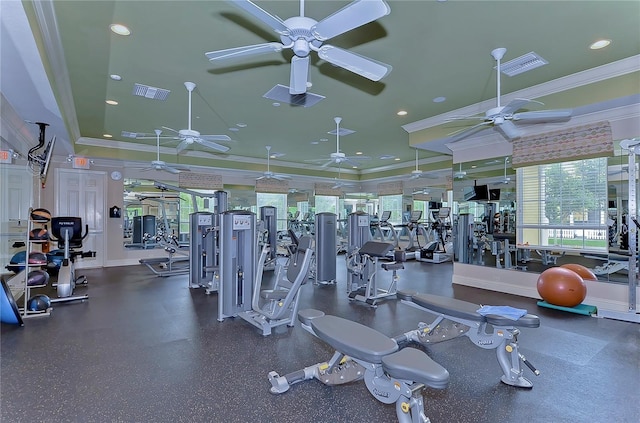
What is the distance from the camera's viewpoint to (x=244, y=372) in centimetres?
258

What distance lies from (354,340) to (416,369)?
1.58ft

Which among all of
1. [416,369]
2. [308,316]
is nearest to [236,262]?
[308,316]

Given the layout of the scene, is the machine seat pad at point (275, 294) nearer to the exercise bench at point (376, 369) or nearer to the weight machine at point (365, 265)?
the exercise bench at point (376, 369)

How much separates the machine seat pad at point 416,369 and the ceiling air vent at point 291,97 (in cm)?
348

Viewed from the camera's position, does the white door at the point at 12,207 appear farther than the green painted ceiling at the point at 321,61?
Yes

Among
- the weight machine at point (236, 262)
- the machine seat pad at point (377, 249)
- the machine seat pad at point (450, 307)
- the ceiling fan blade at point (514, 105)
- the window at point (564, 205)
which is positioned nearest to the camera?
the machine seat pad at point (450, 307)

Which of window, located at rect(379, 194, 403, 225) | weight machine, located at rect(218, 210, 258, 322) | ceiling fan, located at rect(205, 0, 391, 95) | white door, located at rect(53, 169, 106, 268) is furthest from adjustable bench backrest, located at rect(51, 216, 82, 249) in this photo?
window, located at rect(379, 194, 403, 225)

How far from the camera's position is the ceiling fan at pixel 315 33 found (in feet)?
6.34

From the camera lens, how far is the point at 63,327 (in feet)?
11.8

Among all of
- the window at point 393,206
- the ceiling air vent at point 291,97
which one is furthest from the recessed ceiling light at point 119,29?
the window at point 393,206

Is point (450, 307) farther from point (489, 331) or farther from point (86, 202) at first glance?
point (86, 202)

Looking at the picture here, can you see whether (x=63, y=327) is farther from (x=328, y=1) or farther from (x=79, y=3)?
(x=328, y=1)

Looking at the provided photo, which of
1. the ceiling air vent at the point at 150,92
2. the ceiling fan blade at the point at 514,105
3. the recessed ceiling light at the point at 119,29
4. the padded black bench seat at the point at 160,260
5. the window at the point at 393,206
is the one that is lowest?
the padded black bench seat at the point at 160,260

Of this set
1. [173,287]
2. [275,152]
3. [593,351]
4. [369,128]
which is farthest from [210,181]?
[593,351]
